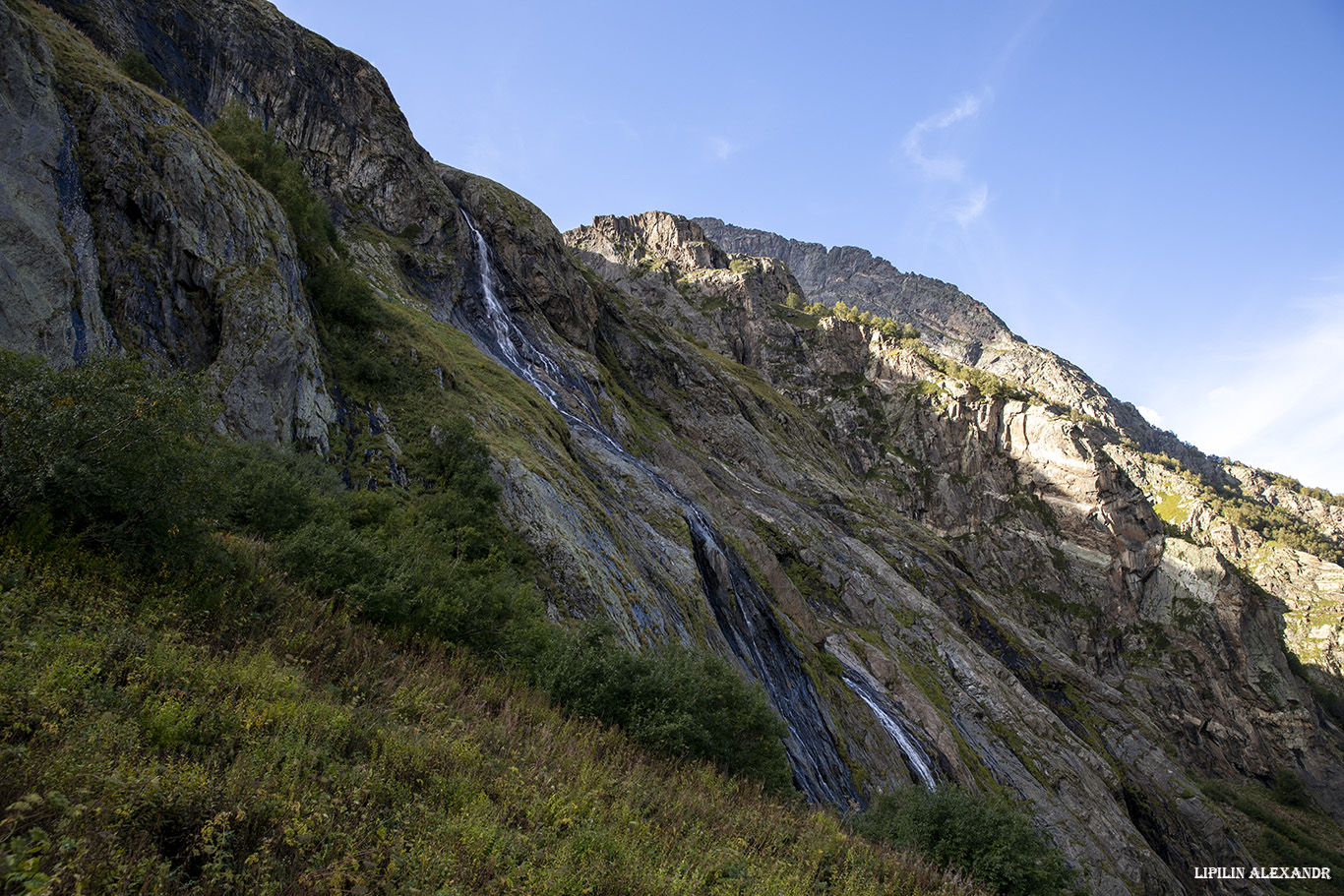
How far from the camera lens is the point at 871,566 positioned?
4969 cm

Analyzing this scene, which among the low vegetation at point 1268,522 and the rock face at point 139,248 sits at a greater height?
the low vegetation at point 1268,522

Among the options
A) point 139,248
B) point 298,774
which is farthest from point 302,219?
point 298,774

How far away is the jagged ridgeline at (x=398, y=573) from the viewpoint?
4.84 metres

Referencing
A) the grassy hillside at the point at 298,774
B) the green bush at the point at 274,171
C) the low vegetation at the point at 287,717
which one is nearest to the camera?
the grassy hillside at the point at 298,774

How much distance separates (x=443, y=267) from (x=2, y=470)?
142 ft

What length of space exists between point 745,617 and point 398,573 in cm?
2147

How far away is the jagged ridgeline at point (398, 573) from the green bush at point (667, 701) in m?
0.08

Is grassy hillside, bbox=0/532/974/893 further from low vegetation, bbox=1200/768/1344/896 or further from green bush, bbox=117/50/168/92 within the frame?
low vegetation, bbox=1200/768/1344/896

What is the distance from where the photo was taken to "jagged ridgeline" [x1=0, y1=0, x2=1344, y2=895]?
4.84 m

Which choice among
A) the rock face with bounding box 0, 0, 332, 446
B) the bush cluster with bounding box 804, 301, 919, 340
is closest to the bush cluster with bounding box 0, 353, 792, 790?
the rock face with bounding box 0, 0, 332, 446

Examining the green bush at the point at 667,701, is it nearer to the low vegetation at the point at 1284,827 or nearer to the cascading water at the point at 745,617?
the cascading water at the point at 745,617

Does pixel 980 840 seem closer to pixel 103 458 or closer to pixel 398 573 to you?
pixel 398 573

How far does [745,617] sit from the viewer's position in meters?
28.9

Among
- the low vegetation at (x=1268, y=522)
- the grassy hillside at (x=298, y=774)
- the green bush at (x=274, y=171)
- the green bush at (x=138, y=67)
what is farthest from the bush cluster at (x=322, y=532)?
the low vegetation at (x=1268, y=522)
